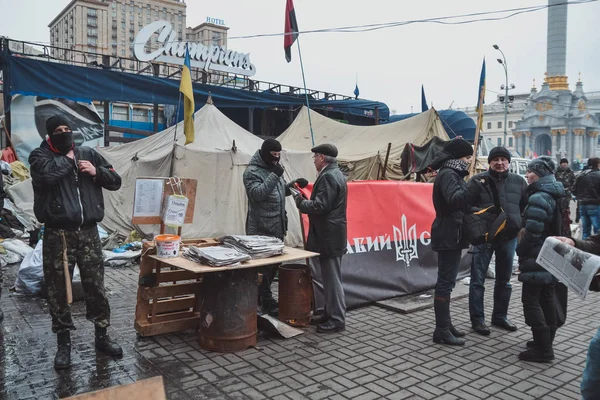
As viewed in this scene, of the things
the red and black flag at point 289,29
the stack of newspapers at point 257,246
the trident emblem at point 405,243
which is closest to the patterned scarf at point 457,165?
the stack of newspapers at point 257,246

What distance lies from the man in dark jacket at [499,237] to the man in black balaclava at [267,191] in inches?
76.3

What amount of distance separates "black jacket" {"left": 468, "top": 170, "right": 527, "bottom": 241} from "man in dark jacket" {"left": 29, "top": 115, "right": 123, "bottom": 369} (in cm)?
364

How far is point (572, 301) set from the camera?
20.8 ft

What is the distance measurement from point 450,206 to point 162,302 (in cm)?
304

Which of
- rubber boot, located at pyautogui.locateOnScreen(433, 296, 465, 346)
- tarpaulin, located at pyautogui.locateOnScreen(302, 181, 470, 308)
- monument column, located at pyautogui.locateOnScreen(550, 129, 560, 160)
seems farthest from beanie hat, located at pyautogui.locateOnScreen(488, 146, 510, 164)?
monument column, located at pyautogui.locateOnScreen(550, 129, 560, 160)

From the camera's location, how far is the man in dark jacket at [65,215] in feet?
12.8

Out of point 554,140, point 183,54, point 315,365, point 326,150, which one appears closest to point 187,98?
point 326,150

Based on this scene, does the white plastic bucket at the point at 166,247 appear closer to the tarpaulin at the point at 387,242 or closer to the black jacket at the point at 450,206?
the tarpaulin at the point at 387,242

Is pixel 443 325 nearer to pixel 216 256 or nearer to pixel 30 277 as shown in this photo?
pixel 216 256

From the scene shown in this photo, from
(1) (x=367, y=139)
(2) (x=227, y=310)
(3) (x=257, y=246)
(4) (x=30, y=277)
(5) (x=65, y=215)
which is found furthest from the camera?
(1) (x=367, y=139)

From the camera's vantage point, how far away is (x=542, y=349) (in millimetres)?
4258

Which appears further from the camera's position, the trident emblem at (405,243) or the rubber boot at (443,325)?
the trident emblem at (405,243)

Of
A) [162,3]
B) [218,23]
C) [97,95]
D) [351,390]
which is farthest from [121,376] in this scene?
[162,3]

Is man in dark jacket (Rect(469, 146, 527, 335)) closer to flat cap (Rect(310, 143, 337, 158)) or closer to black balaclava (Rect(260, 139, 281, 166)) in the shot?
flat cap (Rect(310, 143, 337, 158))
